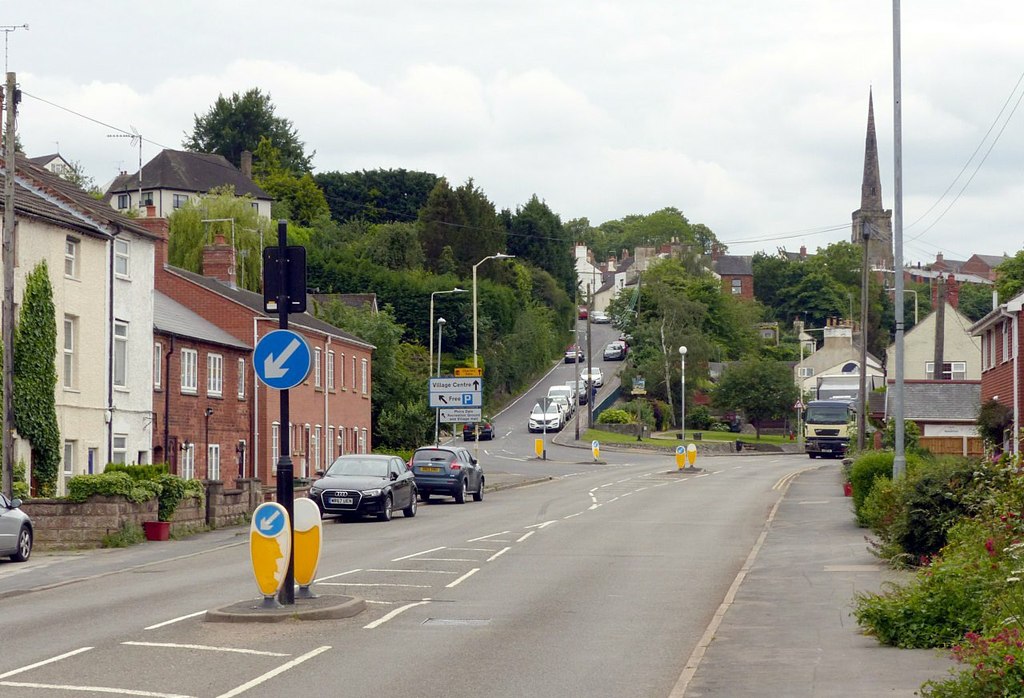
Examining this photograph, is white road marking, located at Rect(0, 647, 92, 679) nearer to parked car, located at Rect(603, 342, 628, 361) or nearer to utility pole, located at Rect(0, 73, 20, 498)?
utility pole, located at Rect(0, 73, 20, 498)

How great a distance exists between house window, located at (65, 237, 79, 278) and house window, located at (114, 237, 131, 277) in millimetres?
2474

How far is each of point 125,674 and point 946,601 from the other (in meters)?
7.26

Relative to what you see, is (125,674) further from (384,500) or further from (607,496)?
(607,496)

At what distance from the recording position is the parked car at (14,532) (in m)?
23.9

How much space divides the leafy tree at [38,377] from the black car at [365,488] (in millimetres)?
6300

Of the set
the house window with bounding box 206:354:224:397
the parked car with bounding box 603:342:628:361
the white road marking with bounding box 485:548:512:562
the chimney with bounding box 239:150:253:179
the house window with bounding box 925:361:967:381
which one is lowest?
the white road marking with bounding box 485:548:512:562

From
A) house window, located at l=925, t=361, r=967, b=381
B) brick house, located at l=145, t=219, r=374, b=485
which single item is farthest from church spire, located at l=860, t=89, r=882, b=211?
brick house, located at l=145, t=219, r=374, b=485

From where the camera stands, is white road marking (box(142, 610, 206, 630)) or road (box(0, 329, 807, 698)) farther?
white road marking (box(142, 610, 206, 630))

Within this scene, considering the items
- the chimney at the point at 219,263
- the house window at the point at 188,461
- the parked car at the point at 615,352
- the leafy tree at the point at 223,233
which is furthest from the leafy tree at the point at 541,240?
the house window at the point at 188,461

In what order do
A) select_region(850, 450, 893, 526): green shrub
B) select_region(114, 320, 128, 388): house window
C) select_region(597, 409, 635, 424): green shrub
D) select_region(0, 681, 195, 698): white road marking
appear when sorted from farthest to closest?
select_region(597, 409, 635, 424): green shrub
select_region(114, 320, 128, 388): house window
select_region(850, 450, 893, 526): green shrub
select_region(0, 681, 195, 698): white road marking

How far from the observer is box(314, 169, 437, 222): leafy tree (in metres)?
119

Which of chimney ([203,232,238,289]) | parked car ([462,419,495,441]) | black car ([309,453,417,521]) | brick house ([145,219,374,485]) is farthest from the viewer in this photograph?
parked car ([462,419,495,441])

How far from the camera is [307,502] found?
1563cm

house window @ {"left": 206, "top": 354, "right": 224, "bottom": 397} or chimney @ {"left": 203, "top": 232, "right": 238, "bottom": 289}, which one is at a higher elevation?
chimney @ {"left": 203, "top": 232, "right": 238, "bottom": 289}
